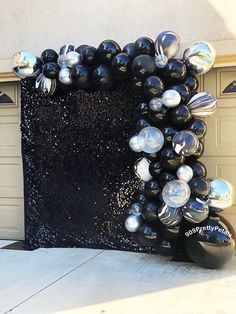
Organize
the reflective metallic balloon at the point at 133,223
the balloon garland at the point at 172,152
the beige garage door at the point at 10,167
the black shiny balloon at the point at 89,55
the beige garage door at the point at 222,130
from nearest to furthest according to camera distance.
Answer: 1. the balloon garland at the point at 172,152
2. the reflective metallic balloon at the point at 133,223
3. the black shiny balloon at the point at 89,55
4. the beige garage door at the point at 222,130
5. the beige garage door at the point at 10,167

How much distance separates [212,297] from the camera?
3807mm

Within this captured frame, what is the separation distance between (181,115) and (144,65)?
0.62 meters

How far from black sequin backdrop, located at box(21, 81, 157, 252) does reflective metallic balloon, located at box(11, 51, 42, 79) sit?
298 mm

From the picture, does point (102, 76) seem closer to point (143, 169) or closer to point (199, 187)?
point (143, 169)

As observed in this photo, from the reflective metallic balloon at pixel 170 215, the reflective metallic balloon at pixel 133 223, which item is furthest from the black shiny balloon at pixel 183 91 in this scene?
the reflective metallic balloon at pixel 133 223

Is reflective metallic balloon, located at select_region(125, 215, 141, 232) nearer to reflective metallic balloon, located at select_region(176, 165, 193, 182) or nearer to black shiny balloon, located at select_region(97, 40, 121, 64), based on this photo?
reflective metallic balloon, located at select_region(176, 165, 193, 182)

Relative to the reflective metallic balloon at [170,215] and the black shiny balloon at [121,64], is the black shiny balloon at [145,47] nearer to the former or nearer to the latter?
the black shiny balloon at [121,64]

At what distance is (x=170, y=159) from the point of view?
4.40 m

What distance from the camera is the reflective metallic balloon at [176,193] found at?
424 cm

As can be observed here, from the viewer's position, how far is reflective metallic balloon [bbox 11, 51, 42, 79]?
5121mm

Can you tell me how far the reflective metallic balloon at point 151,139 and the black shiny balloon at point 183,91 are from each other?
0.40 meters

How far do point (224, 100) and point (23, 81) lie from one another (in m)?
2.40

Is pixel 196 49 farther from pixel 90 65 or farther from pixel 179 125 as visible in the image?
pixel 90 65

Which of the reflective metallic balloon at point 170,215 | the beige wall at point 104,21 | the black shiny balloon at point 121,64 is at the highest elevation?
the beige wall at point 104,21
